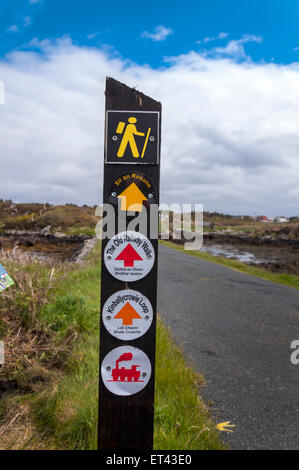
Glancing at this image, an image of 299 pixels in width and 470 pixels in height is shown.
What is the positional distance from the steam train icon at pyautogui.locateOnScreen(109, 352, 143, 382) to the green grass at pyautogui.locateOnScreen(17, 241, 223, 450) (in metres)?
0.85

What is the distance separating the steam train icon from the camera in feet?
6.83

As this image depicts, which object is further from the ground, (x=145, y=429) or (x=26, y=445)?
(x=145, y=429)

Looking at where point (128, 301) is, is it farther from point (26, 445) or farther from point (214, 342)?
point (214, 342)

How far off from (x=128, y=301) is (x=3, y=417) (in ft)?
5.84

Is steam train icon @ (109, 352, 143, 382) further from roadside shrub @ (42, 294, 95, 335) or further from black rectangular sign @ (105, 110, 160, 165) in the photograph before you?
roadside shrub @ (42, 294, 95, 335)

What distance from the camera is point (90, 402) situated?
9.99 ft

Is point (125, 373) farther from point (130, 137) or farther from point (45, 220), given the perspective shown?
point (45, 220)

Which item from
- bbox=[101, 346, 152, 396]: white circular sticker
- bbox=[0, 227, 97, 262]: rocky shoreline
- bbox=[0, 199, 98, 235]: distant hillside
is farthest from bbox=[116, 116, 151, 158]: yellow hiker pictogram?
bbox=[0, 199, 98, 235]: distant hillside

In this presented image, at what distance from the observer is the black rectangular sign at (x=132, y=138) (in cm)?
208

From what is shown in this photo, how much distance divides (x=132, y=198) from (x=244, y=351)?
4.07 meters
